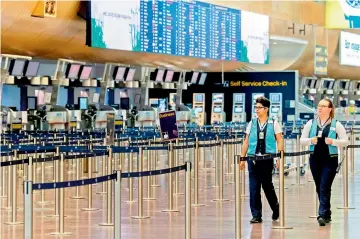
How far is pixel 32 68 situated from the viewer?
25.3 m

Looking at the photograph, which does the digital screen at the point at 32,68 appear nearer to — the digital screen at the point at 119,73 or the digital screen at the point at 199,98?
the digital screen at the point at 119,73

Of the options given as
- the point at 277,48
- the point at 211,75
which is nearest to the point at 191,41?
the point at 211,75

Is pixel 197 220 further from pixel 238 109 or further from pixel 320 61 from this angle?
pixel 320 61

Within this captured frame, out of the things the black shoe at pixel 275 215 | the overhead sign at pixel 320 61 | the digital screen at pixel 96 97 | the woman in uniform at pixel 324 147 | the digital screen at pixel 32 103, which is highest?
the overhead sign at pixel 320 61

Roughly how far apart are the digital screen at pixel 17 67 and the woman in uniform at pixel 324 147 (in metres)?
13.1

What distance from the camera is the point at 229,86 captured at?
36.1 m

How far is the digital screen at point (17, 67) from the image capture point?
963 inches

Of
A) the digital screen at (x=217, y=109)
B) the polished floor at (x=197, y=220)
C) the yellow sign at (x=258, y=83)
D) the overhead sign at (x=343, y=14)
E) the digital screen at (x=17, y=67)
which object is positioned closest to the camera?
the polished floor at (x=197, y=220)

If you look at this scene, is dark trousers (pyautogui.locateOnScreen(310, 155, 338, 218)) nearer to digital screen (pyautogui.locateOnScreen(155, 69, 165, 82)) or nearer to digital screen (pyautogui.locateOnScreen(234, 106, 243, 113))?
digital screen (pyautogui.locateOnScreen(155, 69, 165, 82))

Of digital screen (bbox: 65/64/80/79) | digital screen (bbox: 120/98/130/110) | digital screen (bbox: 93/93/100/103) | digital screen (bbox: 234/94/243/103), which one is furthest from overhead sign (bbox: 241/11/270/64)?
digital screen (bbox: 65/64/80/79)

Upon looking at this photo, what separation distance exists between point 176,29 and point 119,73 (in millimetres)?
2136

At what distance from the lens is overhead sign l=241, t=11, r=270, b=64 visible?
34.3 metres

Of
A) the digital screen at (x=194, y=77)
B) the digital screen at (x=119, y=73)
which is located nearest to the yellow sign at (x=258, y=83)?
the digital screen at (x=194, y=77)

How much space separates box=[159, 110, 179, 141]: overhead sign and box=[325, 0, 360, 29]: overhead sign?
1418 cm
